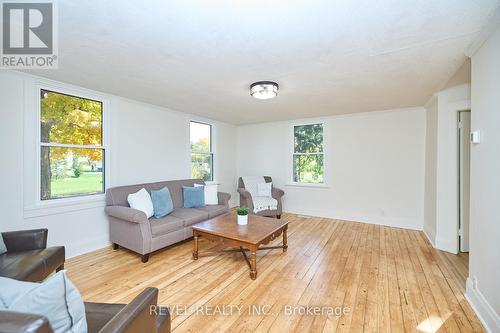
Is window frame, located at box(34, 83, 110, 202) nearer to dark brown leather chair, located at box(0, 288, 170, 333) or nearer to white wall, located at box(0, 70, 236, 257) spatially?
white wall, located at box(0, 70, 236, 257)

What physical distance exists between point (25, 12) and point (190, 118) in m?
3.10

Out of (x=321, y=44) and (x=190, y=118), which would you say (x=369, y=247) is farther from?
(x=190, y=118)

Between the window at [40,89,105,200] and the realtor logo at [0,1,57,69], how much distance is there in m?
0.57

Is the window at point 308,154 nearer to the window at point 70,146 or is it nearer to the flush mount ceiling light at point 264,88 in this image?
the flush mount ceiling light at point 264,88

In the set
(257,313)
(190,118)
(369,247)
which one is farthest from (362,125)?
(257,313)

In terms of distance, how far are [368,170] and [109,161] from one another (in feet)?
15.5

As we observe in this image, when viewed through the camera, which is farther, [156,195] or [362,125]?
[362,125]

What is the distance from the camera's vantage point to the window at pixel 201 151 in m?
4.84

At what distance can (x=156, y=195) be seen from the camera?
3234mm

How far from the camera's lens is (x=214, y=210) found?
3.70m

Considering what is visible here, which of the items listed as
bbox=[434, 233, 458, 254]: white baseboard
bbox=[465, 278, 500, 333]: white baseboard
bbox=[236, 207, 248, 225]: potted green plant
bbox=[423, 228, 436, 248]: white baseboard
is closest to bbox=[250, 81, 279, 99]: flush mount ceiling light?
bbox=[236, 207, 248, 225]: potted green plant

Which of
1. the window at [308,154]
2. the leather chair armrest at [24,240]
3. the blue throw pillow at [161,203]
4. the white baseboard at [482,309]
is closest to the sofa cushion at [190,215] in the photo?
the blue throw pillow at [161,203]

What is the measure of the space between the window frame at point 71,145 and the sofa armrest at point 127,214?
15.2 inches

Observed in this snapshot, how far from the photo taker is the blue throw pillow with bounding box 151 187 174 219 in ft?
10.3
